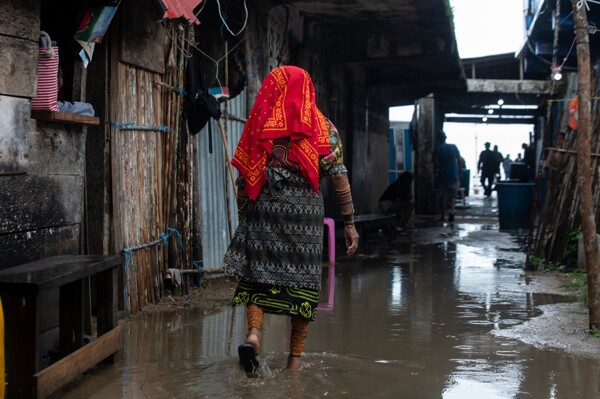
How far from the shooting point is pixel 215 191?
8047mm

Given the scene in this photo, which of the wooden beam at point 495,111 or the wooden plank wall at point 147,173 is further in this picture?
the wooden beam at point 495,111

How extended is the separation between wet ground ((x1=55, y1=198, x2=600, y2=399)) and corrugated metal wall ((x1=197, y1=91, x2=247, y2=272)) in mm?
1234

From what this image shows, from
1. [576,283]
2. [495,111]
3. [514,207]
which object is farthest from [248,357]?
[495,111]

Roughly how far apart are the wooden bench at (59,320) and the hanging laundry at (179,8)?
2.05 m

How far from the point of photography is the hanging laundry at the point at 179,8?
5.69 m

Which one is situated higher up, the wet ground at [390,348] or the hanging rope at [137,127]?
the hanging rope at [137,127]

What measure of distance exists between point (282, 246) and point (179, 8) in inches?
98.9

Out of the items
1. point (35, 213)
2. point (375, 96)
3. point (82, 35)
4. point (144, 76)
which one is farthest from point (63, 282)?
point (375, 96)

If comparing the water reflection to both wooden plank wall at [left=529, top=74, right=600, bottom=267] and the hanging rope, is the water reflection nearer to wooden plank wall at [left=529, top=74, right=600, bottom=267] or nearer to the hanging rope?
wooden plank wall at [left=529, top=74, right=600, bottom=267]

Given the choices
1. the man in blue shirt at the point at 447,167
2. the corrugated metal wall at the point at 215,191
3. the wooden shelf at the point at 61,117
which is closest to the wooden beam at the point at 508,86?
the man in blue shirt at the point at 447,167

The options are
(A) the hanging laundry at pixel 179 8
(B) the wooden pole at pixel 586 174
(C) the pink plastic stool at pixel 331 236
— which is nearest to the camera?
(B) the wooden pole at pixel 586 174

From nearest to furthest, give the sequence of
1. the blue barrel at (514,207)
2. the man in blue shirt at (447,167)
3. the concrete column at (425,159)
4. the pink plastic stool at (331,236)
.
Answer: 1. the pink plastic stool at (331,236)
2. the blue barrel at (514,207)
3. the man in blue shirt at (447,167)
4. the concrete column at (425,159)

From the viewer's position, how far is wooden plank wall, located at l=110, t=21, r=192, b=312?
6094mm

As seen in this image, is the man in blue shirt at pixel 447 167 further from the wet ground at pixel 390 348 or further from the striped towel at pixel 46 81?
the striped towel at pixel 46 81
